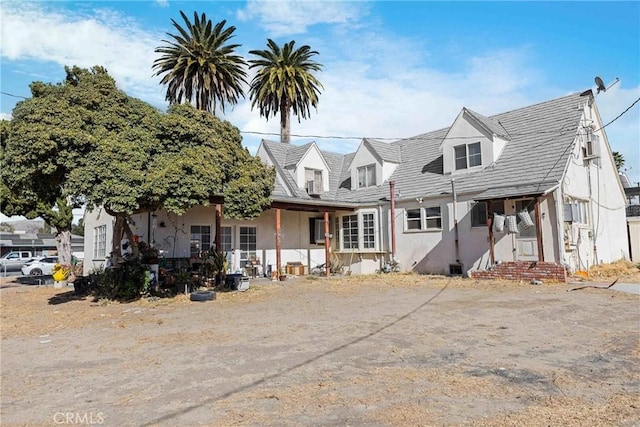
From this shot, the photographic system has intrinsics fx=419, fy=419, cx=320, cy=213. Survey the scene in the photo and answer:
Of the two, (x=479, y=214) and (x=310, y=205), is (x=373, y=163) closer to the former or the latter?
(x=310, y=205)

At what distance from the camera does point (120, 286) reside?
42.0ft

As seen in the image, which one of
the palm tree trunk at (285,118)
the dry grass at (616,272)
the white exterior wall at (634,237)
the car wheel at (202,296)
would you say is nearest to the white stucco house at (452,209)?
the dry grass at (616,272)

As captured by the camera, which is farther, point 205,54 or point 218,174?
point 205,54

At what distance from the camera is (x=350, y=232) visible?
72.6 ft

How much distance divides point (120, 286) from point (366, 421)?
11.0 metres

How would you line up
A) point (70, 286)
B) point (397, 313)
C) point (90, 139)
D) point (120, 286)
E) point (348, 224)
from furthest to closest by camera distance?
point (348, 224) < point (70, 286) < point (120, 286) < point (90, 139) < point (397, 313)

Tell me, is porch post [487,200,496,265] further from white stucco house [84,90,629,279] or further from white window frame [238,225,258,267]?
white window frame [238,225,258,267]

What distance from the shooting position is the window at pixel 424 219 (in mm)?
18750

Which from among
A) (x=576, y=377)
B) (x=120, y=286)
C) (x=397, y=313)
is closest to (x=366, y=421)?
(x=576, y=377)

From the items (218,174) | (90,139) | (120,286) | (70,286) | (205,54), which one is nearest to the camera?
(90,139)

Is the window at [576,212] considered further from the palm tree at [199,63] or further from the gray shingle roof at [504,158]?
the palm tree at [199,63]

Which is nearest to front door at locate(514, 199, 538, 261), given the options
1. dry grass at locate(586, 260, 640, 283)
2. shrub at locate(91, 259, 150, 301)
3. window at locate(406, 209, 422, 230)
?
dry grass at locate(586, 260, 640, 283)

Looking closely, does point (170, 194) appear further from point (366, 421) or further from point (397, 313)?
point (366, 421)

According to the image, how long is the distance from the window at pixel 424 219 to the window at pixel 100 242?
14873 mm
